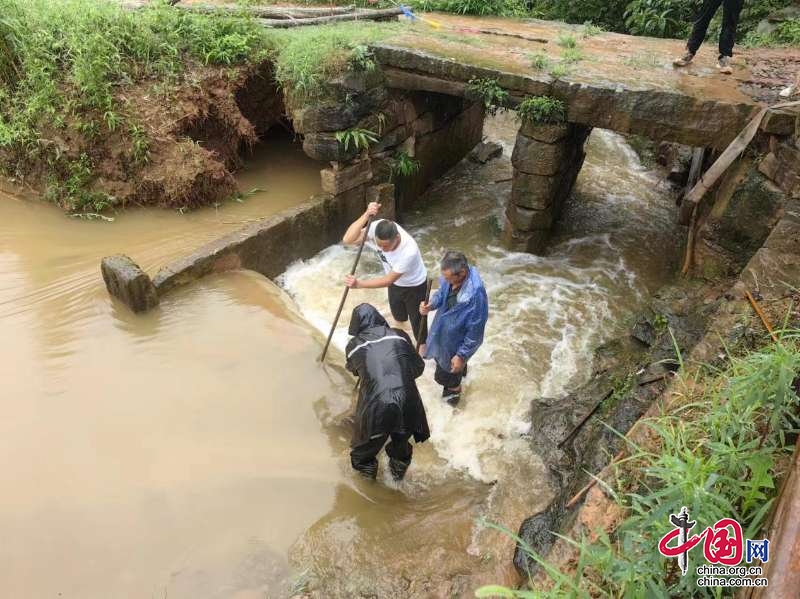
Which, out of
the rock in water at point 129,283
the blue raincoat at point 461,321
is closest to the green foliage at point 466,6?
the blue raincoat at point 461,321

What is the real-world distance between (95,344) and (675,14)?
1314 centimetres

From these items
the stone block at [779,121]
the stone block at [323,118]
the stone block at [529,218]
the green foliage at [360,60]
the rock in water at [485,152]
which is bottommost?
the rock in water at [485,152]

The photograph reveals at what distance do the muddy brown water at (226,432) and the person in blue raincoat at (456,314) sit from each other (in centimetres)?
73

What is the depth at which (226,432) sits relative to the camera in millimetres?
4023

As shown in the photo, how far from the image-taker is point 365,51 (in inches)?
275

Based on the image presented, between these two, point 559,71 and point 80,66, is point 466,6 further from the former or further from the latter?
point 80,66

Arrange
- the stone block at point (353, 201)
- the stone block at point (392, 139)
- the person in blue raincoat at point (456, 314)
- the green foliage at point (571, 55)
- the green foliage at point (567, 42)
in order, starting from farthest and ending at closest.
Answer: the green foliage at point (567, 42) < the stone block at point (392, 139) < the stone block at point (353, 201) < the green foliage at point (571, 55) < the person in blue raincoat at point (456, 314)

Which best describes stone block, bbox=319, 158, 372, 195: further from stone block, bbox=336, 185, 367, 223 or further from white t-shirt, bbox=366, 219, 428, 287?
white t-shirt, bbox=366, 219, 428, 287

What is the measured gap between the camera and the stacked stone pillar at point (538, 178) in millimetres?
6516

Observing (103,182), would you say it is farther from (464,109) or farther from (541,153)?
(464,109)

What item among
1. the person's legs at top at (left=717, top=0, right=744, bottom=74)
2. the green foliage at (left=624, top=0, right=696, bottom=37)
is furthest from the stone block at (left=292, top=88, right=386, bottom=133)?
the green foliage at (left=624, top=0, right=696, bottom=37)

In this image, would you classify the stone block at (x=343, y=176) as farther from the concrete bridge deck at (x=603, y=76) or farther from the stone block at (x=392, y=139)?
the concrete bridge deck at (x=603, y=76)

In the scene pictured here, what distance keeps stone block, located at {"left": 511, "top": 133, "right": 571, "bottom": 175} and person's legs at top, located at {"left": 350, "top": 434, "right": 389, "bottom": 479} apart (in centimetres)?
447

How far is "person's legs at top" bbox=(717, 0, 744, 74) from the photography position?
19.0ft
